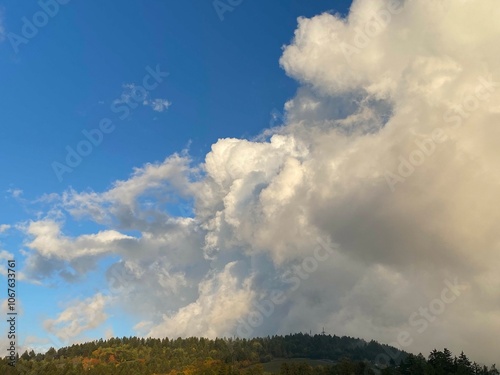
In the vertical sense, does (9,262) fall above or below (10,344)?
above

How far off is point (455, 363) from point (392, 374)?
29706mm

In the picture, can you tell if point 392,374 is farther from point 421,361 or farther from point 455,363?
point 455,363

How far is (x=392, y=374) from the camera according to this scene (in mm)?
185500

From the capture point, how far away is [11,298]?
87438 mm

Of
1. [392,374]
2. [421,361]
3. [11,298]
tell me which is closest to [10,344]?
[11,298]

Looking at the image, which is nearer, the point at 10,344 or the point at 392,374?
the point at 10,344

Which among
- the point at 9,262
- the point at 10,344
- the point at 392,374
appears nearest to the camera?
the point at 9,262

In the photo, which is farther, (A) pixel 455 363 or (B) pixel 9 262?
(A) pixel 455 363

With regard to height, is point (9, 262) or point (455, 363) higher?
point (9, 262)

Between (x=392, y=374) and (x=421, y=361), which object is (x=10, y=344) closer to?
(x=392, y=374)

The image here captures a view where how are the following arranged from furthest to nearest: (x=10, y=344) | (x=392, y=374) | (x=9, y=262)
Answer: (x=392, y=374)
(x=10, y=344)
(x=9, y=262)

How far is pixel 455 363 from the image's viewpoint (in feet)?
636

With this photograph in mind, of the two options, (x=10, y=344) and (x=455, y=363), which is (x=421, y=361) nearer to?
(x=455, y=363)

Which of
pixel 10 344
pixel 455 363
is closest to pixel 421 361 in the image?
pixel 455 363
